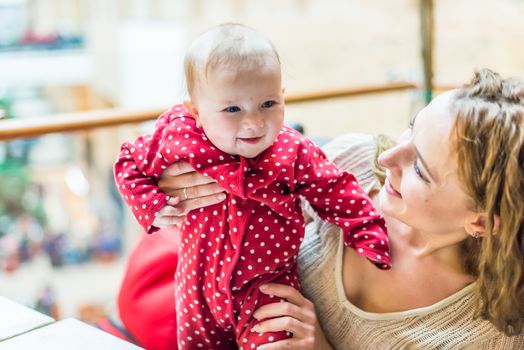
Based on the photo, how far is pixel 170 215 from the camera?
3.90ft

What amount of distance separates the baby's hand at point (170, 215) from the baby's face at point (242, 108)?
0.49ft

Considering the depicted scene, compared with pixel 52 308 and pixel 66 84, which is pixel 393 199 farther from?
pixel 66 84

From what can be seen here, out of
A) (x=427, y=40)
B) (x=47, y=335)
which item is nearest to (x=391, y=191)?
(x=47, y=335)

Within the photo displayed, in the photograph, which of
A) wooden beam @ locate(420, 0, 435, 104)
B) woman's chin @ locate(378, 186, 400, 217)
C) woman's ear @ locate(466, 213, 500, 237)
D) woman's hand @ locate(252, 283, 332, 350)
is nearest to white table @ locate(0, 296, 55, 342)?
woman's hand @ locate(252, 283, 332, 350)

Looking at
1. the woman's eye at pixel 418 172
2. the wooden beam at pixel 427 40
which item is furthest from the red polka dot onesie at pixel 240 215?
the wooden beam at pixel 427 40

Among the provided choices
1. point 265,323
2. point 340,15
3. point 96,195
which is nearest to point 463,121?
point 265,323

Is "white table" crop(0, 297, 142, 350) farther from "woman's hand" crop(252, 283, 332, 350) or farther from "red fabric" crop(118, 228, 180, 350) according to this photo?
"red fabric" crop(118, 228, 180, 350)

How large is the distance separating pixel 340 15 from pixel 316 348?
12.4 feet

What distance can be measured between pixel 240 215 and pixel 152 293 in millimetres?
530

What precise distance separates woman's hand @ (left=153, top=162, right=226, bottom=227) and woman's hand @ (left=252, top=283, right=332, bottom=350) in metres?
0.19

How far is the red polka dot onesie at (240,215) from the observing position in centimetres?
115

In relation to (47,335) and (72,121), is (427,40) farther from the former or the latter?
(47,335)

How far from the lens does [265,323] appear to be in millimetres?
1178

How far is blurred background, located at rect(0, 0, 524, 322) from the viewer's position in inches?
159
